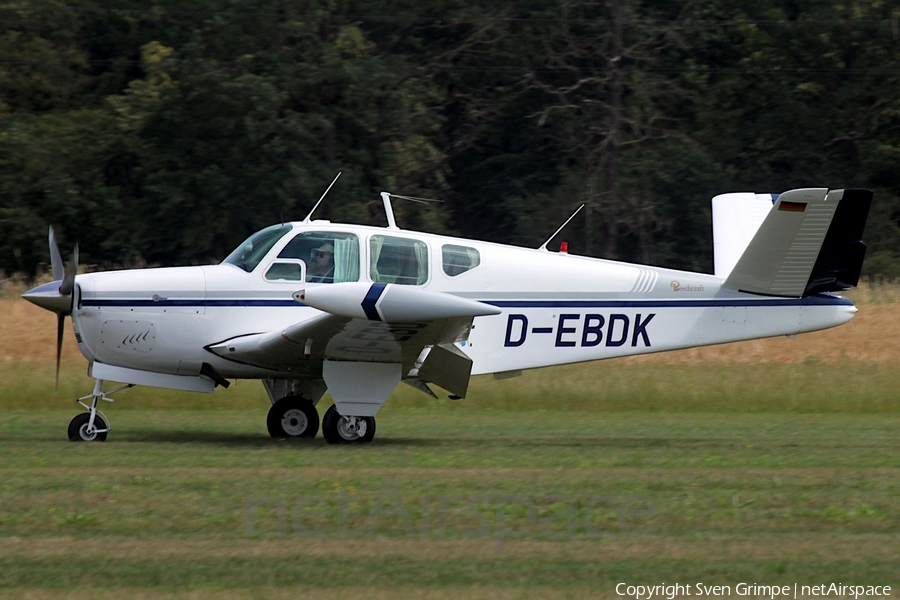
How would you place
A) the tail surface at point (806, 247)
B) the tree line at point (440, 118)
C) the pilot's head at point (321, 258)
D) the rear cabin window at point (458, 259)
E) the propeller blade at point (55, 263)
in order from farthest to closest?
1. the tree line at point (440, 118)
2. the rear cabin window at point (458, 259)
3. the propeller blade at point (55, 263)
4. the pilot's head at point (321, 258)
5. the tail surface at point (806, 247)

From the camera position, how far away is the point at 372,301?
8289mm

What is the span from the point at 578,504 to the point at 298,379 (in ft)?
14.2

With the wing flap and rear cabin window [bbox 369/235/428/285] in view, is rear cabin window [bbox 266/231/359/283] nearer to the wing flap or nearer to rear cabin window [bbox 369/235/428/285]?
rear cabin window [bbox 369/235/428/285]

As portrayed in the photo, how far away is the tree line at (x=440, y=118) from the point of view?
2623cm

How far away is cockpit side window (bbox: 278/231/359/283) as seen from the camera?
9.84m

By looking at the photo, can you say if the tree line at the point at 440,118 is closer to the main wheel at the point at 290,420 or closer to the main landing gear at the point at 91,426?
the main landing gear at the point at 91,426

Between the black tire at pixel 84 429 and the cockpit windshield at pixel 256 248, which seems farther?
the cockpit windshield at pixel 256 248

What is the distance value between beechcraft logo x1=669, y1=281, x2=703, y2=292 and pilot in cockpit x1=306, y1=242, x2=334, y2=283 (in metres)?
3.31

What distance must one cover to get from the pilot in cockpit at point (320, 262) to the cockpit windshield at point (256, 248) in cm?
36

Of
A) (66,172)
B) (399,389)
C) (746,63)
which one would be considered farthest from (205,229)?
(746,63)

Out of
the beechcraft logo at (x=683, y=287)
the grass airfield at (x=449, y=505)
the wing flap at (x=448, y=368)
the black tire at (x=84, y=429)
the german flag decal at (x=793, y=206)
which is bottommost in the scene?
the grass airfield at (x=449, y=505)

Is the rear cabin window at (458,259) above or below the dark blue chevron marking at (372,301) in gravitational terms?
above

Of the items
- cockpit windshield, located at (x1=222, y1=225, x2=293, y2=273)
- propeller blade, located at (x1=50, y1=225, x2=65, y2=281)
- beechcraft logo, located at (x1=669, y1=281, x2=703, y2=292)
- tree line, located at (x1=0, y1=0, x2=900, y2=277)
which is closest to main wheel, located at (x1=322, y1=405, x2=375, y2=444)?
cockpit windshield, located at (x1=222, y1=225, x2=293, y2=273)

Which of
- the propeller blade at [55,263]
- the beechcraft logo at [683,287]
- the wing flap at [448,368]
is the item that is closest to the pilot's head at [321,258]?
the wing flap at [448,368]
